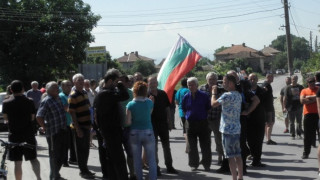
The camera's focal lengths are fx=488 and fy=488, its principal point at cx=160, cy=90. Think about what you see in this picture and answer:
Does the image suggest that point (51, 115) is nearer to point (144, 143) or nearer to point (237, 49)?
point (144, 143)

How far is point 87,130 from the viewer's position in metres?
9.28

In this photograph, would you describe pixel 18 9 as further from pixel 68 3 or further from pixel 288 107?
pixel 288 107

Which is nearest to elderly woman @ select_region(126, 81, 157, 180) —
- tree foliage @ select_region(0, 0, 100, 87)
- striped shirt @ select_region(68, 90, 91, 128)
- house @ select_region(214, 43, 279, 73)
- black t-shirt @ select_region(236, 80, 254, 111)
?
striped shirt @ select_region(68, 90, 91, 128)

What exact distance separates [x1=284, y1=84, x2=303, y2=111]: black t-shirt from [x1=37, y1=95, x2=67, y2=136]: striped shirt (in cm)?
748

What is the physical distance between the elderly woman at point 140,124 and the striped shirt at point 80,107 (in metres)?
1.45

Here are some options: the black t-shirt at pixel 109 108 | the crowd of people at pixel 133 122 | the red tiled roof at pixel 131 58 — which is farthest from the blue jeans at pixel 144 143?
the red tiled roof at pixel 131 58

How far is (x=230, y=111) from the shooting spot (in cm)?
790

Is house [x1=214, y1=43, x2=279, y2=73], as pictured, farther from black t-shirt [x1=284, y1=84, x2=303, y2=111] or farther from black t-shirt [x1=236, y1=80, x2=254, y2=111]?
black t-shirt [x1=236, y1=80, x2=254, y2=111]

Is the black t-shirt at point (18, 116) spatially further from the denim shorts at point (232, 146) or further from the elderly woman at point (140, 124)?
the denim shorts at point (232, 146)

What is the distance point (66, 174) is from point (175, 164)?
2.34m

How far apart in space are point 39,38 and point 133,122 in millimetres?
40302

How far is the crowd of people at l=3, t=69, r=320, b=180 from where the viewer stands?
7.91 meters

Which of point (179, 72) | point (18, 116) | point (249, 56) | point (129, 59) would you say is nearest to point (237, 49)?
point (249, 56)

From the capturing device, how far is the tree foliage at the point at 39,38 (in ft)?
151
